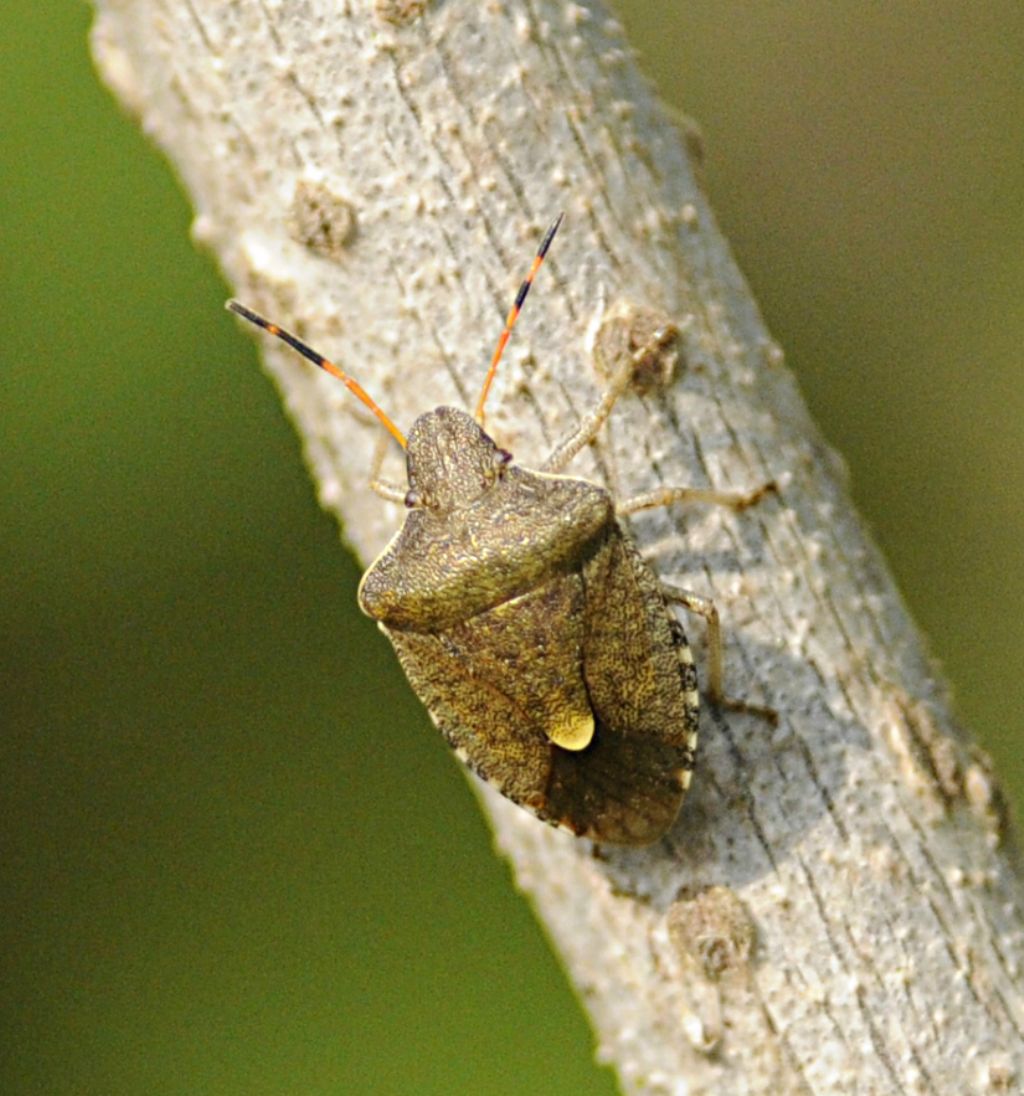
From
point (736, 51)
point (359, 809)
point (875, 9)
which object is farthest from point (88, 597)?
point (875, 9)

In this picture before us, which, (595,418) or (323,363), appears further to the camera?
(323,363)

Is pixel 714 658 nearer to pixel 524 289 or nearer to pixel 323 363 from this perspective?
pixel 524 289

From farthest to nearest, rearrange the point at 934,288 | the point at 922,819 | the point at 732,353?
the point at 934,288 < the point at 732,353 < the point at 922,819

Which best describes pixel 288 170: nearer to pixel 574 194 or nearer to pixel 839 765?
pixel 574 194

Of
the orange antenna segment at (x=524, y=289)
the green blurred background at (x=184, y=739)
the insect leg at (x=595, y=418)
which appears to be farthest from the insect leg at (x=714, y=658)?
the green blurred background at (x=184, y=739)

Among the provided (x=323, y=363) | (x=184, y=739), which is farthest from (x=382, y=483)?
(x=184, y=739)

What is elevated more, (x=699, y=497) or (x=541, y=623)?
(x=699, y=497)

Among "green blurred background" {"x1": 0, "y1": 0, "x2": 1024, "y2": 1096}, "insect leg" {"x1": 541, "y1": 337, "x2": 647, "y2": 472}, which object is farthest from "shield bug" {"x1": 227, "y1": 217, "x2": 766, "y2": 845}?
"green blurred background" {"x1": 0, "y1": 0, "x2": 1024, "y2": 1096}

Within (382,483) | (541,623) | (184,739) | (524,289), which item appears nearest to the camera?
(524,289)
